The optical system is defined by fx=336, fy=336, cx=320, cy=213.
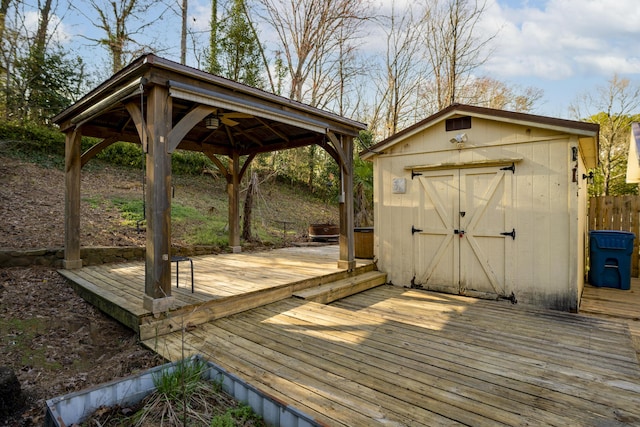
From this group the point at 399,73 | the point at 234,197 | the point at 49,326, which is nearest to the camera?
the point at 49,326

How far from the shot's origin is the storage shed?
4.55m

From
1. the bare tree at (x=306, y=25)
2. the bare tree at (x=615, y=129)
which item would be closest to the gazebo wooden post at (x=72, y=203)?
the bare tree at (x=306, y=25)

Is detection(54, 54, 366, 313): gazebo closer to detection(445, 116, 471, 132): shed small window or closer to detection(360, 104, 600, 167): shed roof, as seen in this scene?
detection(360, 104, 600, 167): shed roof

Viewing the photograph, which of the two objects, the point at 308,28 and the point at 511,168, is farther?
the point at 308,28

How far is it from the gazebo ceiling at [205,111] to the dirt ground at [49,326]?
2154 millimetres

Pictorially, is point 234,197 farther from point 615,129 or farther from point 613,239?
point 615,129

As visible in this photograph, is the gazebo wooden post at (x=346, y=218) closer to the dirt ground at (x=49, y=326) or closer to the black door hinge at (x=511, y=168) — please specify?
the black door hinge at (x=511, y=168)

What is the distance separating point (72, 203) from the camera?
17.3 feet

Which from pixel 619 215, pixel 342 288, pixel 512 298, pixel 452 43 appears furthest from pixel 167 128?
pixel 452 43

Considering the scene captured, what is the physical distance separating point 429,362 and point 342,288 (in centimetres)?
247

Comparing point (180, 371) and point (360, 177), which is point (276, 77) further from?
point (180, 371)

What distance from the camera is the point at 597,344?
3324 millimetres

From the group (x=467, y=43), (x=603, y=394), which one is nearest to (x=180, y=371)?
(x=603, y=394)

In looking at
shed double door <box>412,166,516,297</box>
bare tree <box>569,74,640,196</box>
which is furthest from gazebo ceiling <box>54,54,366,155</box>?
bare tree <box>569,74,640,196</box>
